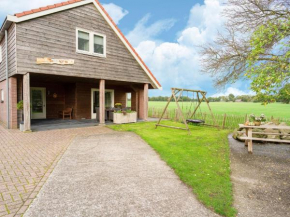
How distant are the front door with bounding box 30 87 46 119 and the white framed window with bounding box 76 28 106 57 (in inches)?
219

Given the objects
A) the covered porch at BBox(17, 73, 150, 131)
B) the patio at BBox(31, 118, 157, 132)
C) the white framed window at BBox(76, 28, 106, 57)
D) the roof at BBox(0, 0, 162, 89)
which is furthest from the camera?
the covered porch at BBox(17, 73, 150, 131)

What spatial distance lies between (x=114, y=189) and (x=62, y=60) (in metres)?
8.31

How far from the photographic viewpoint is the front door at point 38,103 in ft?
46.3

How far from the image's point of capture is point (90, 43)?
1125 centimetres

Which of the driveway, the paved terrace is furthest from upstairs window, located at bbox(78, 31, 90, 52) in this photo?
the driveway

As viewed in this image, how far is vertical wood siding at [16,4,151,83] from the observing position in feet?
29.7

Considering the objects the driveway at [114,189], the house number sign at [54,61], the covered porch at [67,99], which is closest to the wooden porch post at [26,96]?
the house number sign at [54,61]

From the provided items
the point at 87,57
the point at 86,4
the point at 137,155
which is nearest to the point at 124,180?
the point at 137,155

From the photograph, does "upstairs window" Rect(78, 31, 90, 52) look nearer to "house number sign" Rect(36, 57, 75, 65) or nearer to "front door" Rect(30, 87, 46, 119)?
"house number sign" Rect(36, 57, 75, 65)

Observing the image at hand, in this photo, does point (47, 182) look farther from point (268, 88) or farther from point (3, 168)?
point (268, 88)

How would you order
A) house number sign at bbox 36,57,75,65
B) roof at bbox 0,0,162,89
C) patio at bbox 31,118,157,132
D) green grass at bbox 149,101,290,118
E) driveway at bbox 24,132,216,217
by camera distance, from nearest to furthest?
driveway at bbox 24,132,216,217 → roof at bbox 0,0,162,89 → house number sign at bbox 36,57,75,65 → patio at bbox 31,118,157,132 → green grass at bbox 149,101,290,118

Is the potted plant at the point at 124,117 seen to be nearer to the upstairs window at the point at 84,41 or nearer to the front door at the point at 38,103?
the upstairs window at the point at 84,41

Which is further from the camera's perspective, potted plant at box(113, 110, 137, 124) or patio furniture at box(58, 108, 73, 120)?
patio furniture at box(58, 108, 73, 120)

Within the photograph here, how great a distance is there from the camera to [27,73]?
29.6 feet
